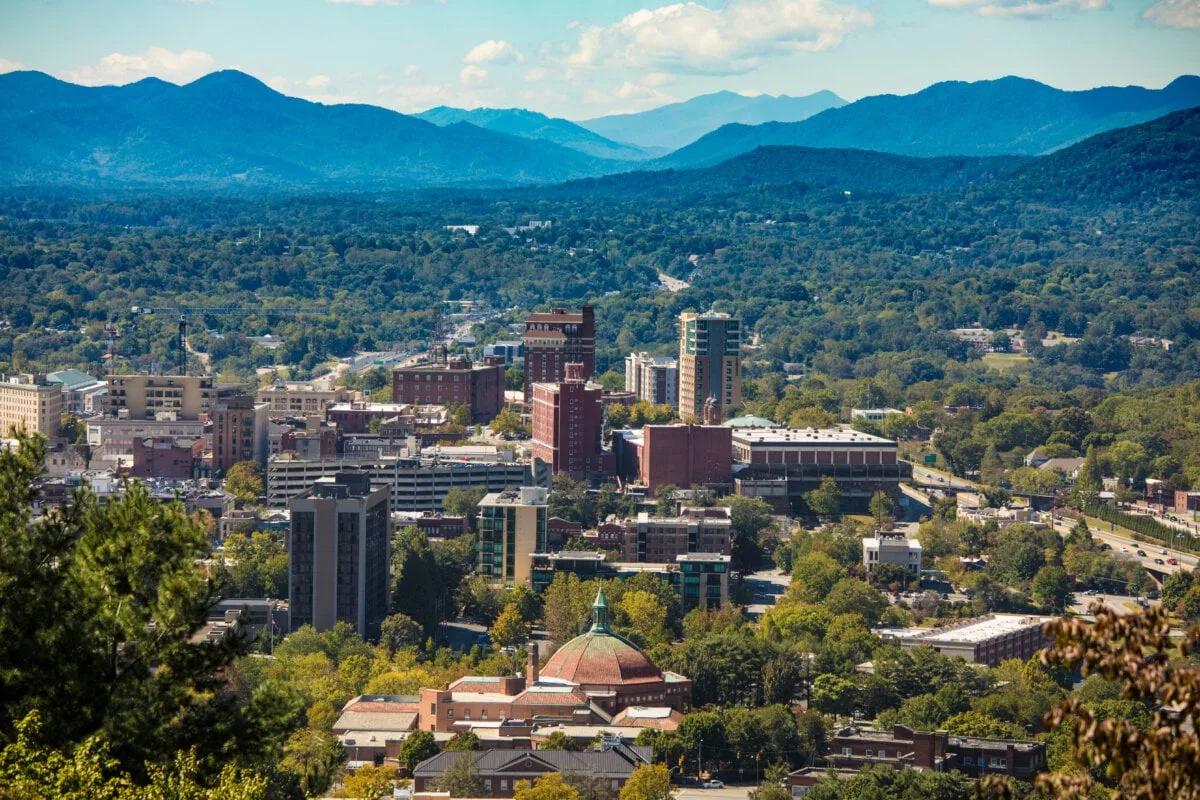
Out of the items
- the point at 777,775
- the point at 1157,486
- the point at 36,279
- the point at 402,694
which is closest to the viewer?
the point at 777,775

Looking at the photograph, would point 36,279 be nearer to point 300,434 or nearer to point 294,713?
point 300,434

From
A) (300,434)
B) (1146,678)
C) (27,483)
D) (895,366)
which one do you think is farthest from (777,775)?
(895,366)

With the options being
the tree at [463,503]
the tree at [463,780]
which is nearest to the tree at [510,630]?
the tree at [463,780]

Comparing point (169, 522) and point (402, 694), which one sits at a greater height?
point (169, 522)

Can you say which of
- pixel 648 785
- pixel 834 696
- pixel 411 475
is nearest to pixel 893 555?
pixel 411 475

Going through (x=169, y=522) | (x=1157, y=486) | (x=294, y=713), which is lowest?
(x=1157, y=486)

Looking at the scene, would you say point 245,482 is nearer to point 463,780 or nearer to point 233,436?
point 233,436
